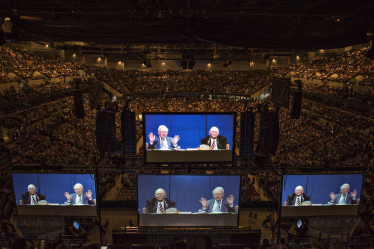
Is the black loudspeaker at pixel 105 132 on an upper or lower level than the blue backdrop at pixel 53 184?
upper

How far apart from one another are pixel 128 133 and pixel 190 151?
96.6 inches

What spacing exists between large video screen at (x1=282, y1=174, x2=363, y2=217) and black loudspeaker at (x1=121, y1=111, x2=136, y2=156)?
5.98 meters

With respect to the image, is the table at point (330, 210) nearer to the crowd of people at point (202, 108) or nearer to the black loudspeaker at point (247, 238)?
the crowd of people at point (202, 108)

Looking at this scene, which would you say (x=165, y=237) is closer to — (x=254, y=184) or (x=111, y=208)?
(x=111, y=208)

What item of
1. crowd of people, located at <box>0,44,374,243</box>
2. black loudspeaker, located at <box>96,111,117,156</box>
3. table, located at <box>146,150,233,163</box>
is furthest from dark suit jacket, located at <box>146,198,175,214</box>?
crowd of people, located at <box>0,44,374,243</box>

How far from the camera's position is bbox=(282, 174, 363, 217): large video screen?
9023 mm

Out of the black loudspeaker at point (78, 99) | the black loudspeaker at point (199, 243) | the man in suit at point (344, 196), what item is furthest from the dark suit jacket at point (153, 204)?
the man in suit at point (344, 196)

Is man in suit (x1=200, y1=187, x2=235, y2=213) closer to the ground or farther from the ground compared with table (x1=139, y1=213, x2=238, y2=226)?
farther from the ground

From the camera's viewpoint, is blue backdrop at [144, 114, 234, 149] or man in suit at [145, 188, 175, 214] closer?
blue backdrop at [144, 114, 234, 149]

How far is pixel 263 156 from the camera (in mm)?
8359

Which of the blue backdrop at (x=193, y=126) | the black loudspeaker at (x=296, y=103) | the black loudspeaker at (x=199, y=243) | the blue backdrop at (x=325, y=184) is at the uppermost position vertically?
the black loudspeaker at (x=296, y=103)

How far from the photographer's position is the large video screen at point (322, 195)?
29.6 feet

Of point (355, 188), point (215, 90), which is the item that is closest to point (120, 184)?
point (355, 188)

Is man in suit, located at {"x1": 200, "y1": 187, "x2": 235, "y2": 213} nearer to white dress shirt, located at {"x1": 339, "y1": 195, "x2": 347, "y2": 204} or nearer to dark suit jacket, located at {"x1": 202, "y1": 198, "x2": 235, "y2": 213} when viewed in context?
dark suit jacket, located at {"x1": 202, "y1": 198, "x2": 235, "y2": 213}
